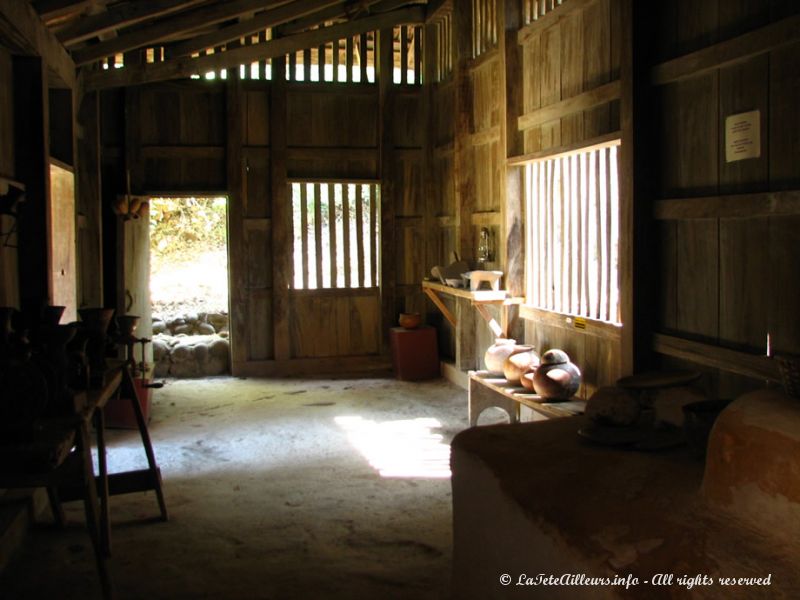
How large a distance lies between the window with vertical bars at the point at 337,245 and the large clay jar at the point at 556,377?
4.35m

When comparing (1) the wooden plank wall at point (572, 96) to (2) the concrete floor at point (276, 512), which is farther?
(1) the wooden plank wall at point (572, 96)

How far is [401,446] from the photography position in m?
6.42

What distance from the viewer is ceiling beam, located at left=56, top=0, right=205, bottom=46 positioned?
601cm

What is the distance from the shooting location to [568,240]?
6309 millimetres

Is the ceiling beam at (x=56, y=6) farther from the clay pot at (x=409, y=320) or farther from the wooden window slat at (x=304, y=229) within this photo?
the clay pot at (x=409, y=320)

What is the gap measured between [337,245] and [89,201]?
301 centimetres

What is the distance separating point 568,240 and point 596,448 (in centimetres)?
324

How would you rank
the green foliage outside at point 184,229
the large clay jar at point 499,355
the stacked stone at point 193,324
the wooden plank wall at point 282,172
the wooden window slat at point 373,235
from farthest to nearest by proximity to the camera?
the green foliage outside at point 184,229 → the stacked stone at point 193,324 → the wooden window slat at point 373,235 → the wooden plank wall at point 282,172 → the large clay jar at point 499,355

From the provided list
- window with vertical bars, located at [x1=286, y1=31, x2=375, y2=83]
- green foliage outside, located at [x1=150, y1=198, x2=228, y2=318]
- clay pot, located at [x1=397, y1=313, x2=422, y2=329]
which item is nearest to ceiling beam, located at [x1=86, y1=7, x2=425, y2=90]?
window with vertical bars, located at [x1=286, y1=31, x2=375, y2=83]

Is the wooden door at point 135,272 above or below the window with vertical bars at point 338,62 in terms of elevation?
below

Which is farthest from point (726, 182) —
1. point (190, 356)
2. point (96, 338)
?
point (190, 356)

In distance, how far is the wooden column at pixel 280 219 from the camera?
9414mm

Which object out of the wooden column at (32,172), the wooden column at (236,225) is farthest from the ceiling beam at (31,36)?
the wooden column at (236,225)

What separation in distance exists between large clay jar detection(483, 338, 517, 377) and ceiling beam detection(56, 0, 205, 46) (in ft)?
12.5
